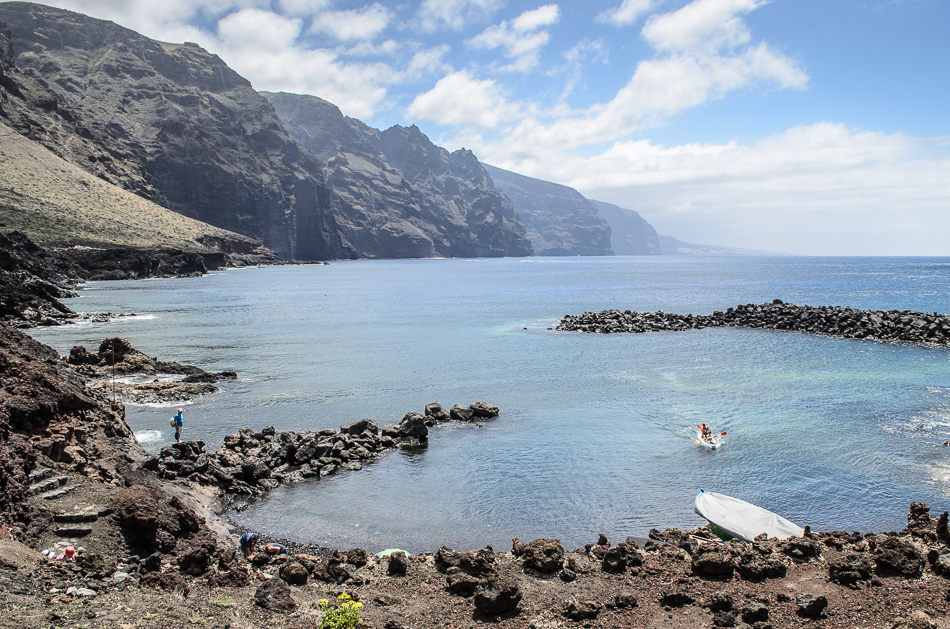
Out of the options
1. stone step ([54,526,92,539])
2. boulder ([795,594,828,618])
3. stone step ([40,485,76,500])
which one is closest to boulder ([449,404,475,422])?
stone step ([40,485,76,500])

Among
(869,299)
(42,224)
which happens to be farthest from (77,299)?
(869,299)

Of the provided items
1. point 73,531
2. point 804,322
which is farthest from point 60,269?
point 804,322

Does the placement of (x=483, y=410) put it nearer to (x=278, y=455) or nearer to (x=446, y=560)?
(x=278, y=455)

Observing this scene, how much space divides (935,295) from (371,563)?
127m

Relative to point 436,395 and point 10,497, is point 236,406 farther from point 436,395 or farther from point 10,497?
point 10,497

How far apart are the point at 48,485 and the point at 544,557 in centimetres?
1178

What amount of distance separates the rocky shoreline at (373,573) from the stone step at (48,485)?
0.03 meters

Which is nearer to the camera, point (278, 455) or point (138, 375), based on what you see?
point (278, 455)

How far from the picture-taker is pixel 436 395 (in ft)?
115

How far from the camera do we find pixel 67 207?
129000 millimetres

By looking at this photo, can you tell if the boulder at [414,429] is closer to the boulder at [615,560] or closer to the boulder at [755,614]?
the boulder at [615,560]

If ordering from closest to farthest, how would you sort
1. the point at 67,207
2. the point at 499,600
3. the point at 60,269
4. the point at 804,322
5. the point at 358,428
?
the point at 499,600, the point at 358,428, the point at 804,322, the point at 60,269, the point at 67,207

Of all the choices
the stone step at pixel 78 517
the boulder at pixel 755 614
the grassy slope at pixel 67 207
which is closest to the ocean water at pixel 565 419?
the stone step at pixel 78 517

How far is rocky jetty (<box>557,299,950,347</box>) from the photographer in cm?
5331
